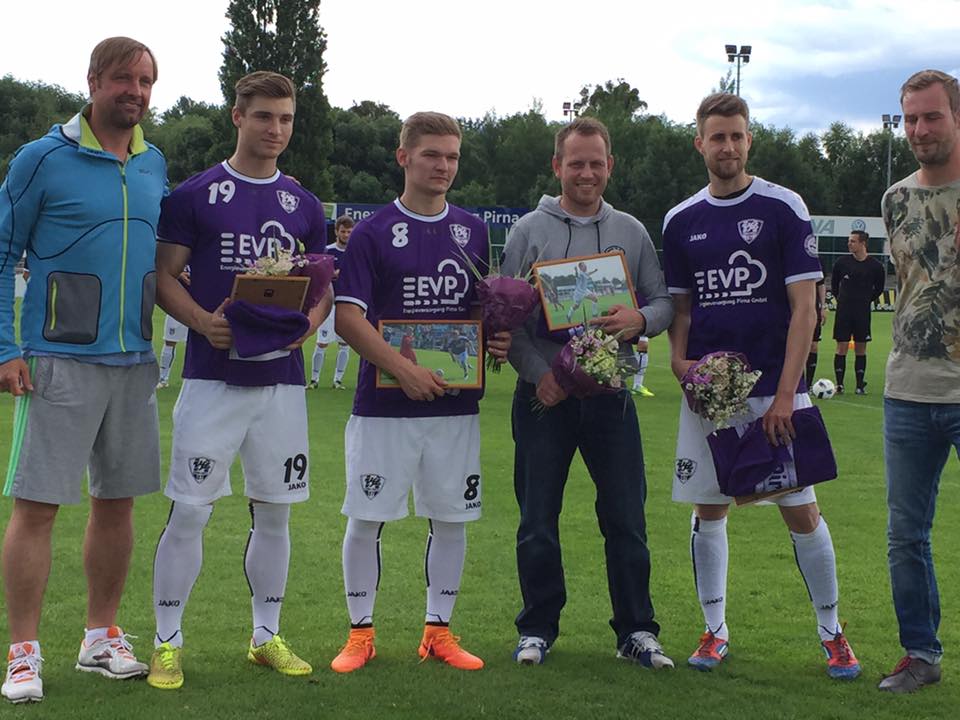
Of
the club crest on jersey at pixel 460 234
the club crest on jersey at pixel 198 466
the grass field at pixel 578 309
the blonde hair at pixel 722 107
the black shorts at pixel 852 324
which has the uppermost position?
the blonde hair at pixel 722 107

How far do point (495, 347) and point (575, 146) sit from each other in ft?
3.04

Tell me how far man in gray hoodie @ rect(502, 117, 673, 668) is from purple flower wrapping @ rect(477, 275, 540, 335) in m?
0.26

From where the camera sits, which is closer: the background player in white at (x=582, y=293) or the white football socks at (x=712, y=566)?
the background player in white at (x=582, y=293)

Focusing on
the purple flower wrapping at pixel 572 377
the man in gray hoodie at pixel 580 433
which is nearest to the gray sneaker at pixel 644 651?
the man in gray hoodie at pixel 580 433

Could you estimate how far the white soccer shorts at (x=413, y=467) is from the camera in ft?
15.5

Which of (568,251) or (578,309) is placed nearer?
(578,309)

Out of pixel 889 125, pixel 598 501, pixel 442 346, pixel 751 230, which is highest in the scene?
pixel 889 125

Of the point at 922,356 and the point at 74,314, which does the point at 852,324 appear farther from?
the point at 74,314

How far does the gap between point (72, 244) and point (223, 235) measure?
0.58 m

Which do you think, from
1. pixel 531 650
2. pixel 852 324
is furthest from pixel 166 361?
pixel 531 650

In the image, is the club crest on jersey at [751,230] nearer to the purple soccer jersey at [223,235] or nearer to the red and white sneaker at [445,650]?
the purple soccer jersey at [223,235]

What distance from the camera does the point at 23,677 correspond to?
422 cm

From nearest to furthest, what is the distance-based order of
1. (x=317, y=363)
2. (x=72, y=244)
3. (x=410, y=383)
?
(x=72, y=244), (x=410, y=383), (x=317, y=363)

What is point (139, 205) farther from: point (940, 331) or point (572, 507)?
point (572, 507)
